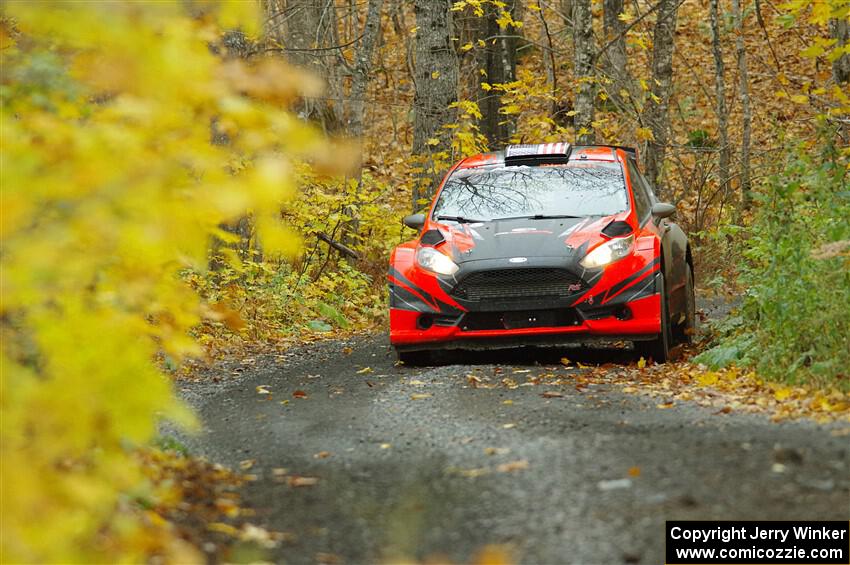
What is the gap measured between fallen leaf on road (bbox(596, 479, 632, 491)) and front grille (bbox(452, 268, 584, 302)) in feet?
13.6

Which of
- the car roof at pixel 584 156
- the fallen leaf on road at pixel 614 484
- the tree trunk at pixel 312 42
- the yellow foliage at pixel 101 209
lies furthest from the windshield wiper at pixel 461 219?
the tree trunk at pixel 312 42

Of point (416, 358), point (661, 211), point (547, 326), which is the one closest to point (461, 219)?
point (416, 358)

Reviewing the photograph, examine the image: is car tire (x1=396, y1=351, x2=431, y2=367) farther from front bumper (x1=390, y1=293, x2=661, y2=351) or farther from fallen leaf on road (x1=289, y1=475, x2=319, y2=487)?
fallen leaf on road (x1=289, y1=475, x2=319, y2=487)

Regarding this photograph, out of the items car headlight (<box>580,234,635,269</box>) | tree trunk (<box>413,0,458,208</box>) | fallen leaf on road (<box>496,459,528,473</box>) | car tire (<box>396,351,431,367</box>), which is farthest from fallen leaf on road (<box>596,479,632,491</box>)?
tree trunk (<box>413,0,458,208</box>)

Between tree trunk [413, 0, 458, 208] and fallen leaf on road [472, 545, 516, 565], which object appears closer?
fallen leaf on road [472, 545, 516, 565]

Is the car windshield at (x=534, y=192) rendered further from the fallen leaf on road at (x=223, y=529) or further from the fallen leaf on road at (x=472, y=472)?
the fallen leaf on road at (x=223, y=529)

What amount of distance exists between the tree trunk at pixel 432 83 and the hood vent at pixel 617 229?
20.3ft

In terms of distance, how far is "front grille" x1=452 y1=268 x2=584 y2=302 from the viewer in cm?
873

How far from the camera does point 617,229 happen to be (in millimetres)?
8992

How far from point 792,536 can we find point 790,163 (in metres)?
4.85

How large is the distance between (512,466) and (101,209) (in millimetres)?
2517

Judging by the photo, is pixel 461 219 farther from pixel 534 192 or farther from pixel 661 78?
pixel 661 78

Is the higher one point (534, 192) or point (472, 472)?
point (534, 192)

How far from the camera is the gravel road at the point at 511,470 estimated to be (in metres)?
4.12
